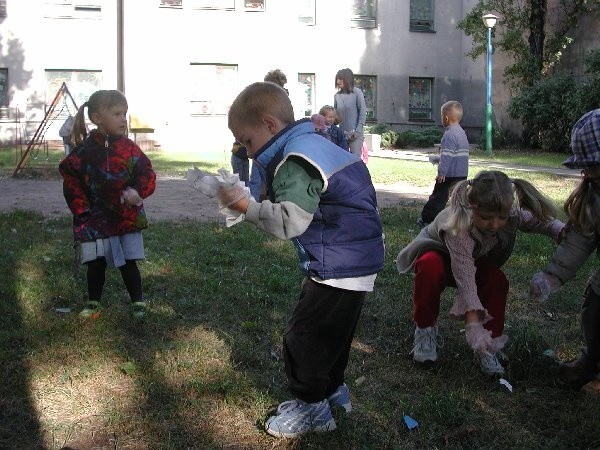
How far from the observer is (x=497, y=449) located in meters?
3.14

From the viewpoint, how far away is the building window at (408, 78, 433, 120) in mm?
31531

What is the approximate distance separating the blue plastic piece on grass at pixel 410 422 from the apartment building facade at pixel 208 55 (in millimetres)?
21478

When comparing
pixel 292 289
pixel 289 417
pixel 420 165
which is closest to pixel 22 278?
pixel 292 289

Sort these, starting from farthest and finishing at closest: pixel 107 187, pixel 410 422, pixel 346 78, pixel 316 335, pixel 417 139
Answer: pixel 417 139
pixel 346 78
pixel 107 187
pixel 410 422
pixel 316 335

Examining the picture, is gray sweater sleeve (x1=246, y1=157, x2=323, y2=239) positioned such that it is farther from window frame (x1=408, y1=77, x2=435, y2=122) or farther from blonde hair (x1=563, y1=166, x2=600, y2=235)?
window frame (x1=408, y1=77, x2=435, y2=122)

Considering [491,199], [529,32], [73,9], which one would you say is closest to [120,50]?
[73,9]

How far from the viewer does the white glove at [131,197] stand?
4.68m

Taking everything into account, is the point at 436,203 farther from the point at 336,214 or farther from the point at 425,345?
the point at 336,214

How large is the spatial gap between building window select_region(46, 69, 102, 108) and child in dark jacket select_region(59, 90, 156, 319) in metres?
23.2

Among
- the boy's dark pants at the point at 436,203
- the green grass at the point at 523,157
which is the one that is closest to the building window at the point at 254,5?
the green grass at the point at 523,157

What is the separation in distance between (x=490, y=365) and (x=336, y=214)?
1.28 metres

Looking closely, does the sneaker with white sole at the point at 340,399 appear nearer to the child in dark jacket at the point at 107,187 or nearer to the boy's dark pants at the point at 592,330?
the boy's dark pants at the point at 592,330

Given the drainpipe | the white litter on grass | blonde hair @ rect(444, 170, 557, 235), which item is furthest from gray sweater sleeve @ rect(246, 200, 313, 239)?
the drainpipe

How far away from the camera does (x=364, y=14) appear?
30219 millimetres
